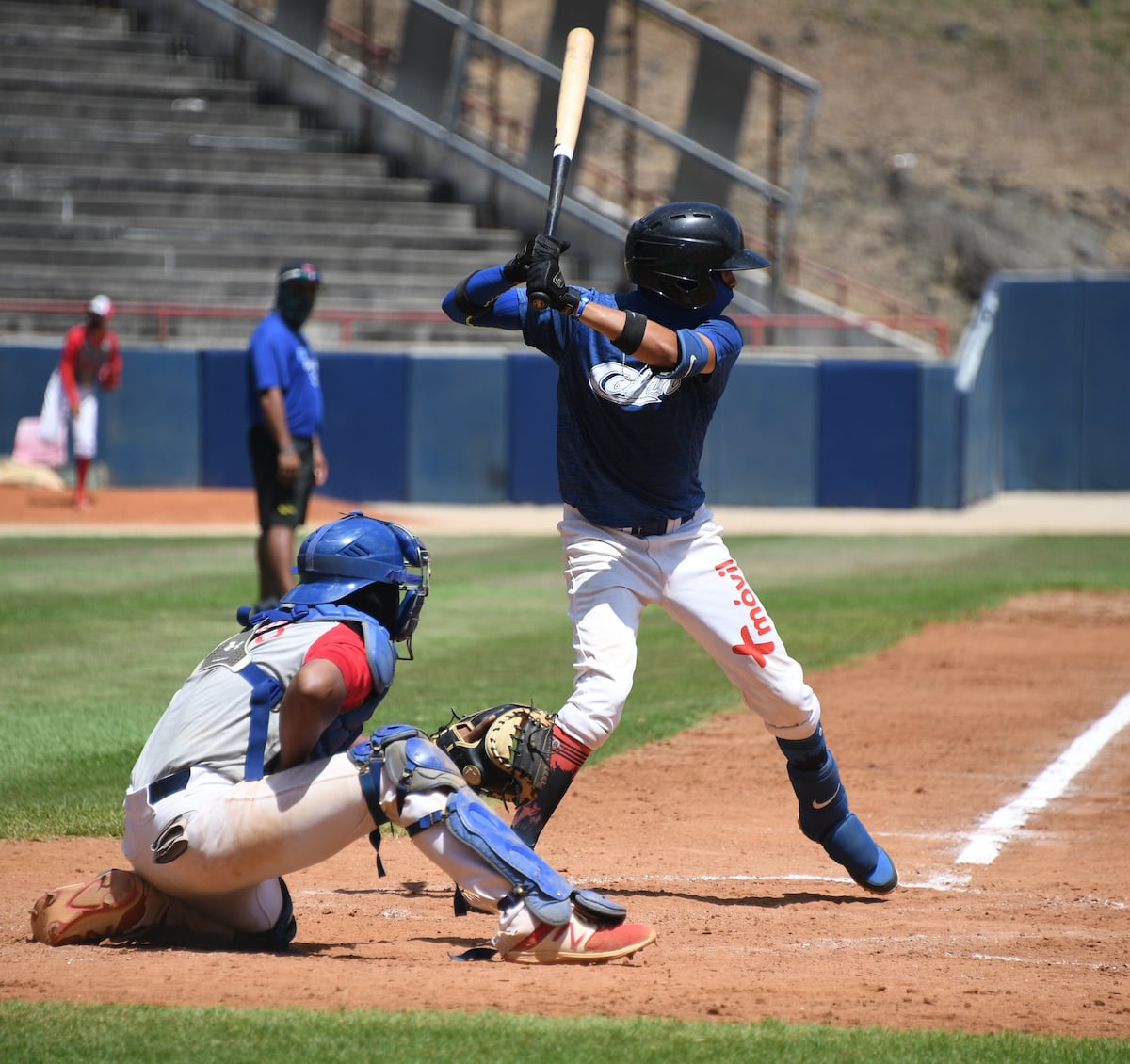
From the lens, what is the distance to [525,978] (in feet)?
13.1

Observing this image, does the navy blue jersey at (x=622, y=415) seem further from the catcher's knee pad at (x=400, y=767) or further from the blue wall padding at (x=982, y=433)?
the blue wall padding at (x=982, y=433)

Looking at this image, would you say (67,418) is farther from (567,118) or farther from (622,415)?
(622,415)

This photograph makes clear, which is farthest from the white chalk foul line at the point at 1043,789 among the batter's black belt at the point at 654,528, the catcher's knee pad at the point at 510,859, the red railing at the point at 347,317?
the red railing at the point at 347,317

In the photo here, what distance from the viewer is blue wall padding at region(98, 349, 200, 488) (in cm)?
2036

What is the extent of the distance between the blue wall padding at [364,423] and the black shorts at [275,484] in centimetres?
1047

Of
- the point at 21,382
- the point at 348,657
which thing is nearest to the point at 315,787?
the point at 348,657

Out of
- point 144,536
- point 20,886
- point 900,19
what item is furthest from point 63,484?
point 900,19

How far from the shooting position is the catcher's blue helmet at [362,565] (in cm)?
412

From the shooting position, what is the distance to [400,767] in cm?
392

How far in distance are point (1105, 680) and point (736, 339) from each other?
16.6 feet

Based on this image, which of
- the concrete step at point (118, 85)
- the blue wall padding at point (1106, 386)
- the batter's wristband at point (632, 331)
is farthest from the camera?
the concrete step at point (118, 85)

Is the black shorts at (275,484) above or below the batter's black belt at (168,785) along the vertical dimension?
below

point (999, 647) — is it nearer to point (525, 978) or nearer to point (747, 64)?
point (525, 978)

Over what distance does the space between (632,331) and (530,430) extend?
630 inches
